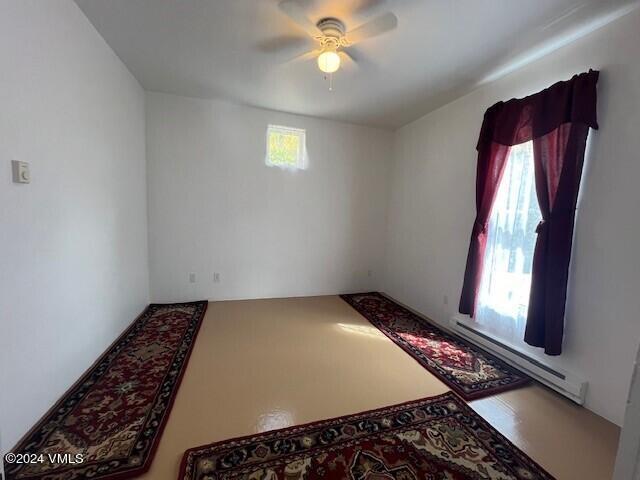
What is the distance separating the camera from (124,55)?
237 cm

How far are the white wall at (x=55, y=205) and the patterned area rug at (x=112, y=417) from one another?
10 centimetres

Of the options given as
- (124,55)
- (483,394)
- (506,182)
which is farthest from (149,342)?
(506,182)

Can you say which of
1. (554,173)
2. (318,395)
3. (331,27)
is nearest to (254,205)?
(331,27)

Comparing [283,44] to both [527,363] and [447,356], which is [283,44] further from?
[527,363]

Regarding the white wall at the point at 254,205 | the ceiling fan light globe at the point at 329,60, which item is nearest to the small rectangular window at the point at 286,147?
the white wall at the point at 254,205

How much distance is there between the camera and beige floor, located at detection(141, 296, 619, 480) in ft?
4.84

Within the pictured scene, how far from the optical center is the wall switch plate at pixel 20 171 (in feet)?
4.34

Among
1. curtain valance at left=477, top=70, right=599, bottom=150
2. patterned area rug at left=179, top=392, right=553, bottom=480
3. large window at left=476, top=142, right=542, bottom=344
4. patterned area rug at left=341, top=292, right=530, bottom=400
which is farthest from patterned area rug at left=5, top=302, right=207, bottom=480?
curtain valance at left=477, top=70, right=599, bottom=150

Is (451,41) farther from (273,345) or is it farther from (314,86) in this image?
(273,345)

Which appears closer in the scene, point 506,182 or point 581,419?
point 581,419

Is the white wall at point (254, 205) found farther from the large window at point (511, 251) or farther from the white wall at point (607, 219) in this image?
the white wall at point (607, 219)

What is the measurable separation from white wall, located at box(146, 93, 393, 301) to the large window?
74.6 inches

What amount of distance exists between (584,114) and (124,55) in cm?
359

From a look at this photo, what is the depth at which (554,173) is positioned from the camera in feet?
6.43
